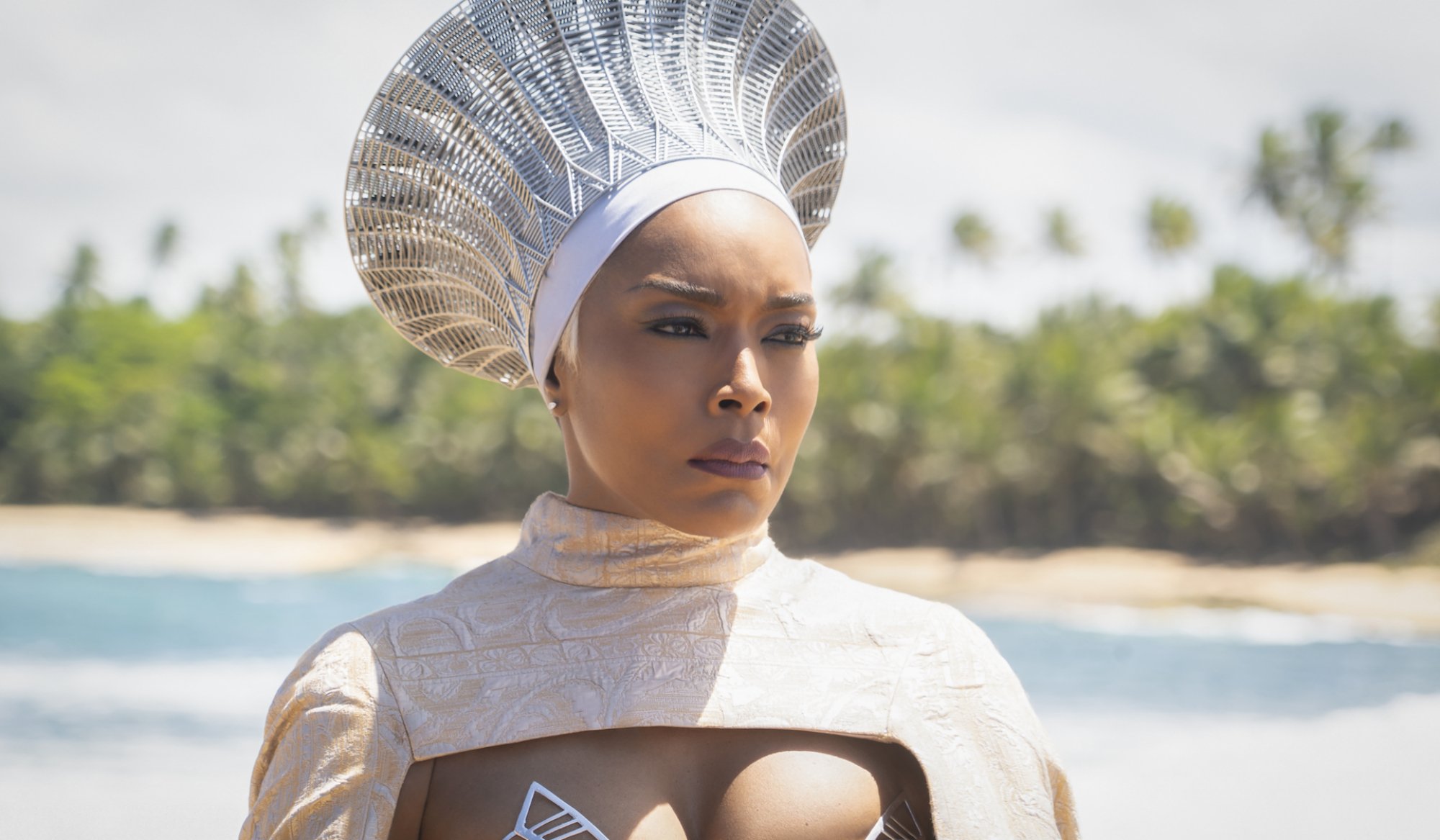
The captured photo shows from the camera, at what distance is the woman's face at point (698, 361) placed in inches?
57.5

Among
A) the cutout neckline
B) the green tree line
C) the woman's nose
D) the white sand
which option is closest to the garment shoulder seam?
the cutout neckline

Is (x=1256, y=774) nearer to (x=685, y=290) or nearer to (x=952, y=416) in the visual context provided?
(x=685, y=290)

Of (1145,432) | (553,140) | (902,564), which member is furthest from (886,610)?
(902,564)

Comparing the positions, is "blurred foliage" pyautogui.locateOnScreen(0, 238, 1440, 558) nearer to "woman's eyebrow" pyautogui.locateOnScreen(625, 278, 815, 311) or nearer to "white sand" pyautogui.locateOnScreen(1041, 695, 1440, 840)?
"white sand" pyautogui.locateOnScreen(1041, 695, 1440, 840)

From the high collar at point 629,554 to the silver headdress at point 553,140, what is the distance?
208mm

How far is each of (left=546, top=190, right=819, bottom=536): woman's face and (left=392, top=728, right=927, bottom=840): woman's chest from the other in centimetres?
25

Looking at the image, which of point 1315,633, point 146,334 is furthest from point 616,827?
point 146,334

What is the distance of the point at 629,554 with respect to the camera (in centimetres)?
159

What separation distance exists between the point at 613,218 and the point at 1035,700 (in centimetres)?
1742

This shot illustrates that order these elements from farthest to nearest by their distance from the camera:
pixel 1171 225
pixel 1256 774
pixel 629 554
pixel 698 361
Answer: pixel 1171 225
pixel 1256 774
pixel 629 554
pixel 698 361

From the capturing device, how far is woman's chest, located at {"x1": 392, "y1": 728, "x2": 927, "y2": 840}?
137 cm

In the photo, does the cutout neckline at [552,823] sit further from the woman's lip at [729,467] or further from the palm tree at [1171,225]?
the palm tree at [1171,225]

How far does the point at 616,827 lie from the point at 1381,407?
29309 millimetres

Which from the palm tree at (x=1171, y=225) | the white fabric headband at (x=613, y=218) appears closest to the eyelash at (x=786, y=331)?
the white fabric headband at (x=613, y=218)
